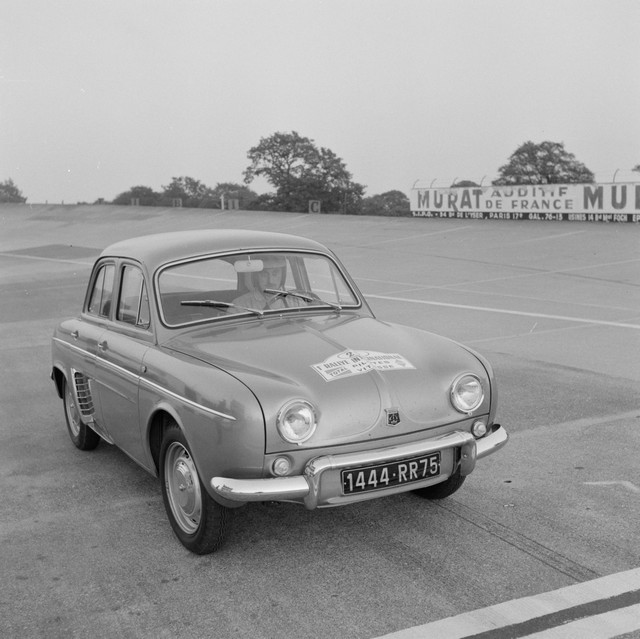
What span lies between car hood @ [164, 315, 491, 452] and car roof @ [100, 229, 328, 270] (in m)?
0.61

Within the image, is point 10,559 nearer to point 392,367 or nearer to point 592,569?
point 392,367

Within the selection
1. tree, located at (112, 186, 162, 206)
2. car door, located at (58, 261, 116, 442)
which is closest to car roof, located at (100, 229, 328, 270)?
car door, located at (58, 261, 116, 442)

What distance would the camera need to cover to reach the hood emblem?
13.1 ft

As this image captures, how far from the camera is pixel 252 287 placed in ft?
16.9

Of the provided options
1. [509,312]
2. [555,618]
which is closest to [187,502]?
[555,618]

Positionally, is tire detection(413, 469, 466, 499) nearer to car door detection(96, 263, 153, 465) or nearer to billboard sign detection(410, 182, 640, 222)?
car door detection(96, 263, 153, 465)

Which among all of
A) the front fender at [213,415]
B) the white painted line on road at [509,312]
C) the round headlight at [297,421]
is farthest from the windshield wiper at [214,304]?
the white painted line on road at [509,312]

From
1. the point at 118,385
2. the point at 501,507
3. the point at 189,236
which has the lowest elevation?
the point at 501,507

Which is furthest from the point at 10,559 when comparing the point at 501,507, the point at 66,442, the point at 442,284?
the point at 442,284

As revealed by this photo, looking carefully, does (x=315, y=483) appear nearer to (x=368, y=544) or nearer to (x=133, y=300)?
(x=368, y=544)

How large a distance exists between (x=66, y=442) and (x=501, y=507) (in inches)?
131

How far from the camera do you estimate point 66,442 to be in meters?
6.32

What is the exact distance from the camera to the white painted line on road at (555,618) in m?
3.34

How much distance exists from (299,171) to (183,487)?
80.2 meters
